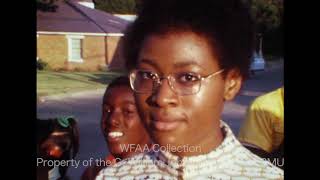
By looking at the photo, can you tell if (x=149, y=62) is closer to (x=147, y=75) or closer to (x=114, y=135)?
(x=147, y=75)

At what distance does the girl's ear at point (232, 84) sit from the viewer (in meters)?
2.04

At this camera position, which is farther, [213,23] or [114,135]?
[114,135]

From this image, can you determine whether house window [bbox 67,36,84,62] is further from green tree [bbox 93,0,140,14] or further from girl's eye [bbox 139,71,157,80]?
girl's eye [bbox 139,71,157,80]

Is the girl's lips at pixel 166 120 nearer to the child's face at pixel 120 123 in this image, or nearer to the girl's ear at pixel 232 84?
the child's face at pixel 120 123

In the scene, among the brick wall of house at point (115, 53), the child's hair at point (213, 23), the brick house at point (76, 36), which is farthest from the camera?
the brick house at point (76, 36)

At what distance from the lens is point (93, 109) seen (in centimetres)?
216

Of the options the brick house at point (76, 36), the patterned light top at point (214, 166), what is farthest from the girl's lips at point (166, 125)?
the brick house at point (76, 36)

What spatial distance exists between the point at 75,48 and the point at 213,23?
634mm

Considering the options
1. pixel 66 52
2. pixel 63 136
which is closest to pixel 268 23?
pixel 66 52

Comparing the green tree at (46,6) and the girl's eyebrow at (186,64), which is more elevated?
the green tree at (46,6)

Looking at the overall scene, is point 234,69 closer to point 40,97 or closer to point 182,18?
point 182,18

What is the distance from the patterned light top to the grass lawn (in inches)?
14.7

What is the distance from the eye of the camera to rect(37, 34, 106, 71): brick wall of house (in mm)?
2227
